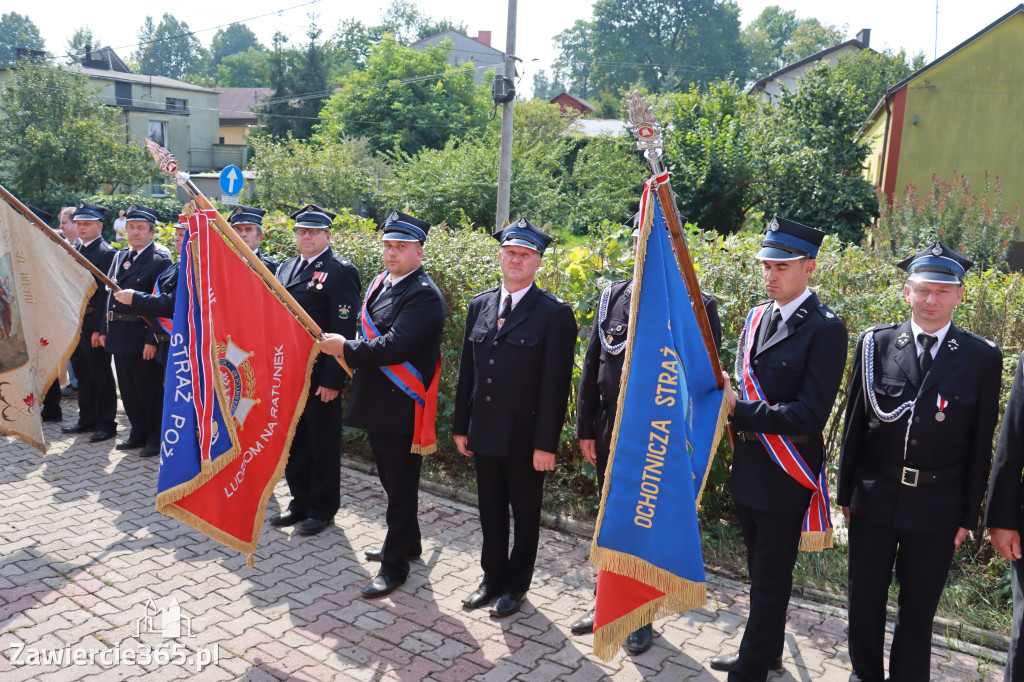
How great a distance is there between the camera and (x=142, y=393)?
7203mm

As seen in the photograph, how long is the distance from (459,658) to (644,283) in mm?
2076

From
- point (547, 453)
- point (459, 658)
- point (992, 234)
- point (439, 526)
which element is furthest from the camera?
point (992, 234)

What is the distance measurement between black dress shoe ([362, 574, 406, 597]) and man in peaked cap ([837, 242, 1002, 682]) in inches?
97.0

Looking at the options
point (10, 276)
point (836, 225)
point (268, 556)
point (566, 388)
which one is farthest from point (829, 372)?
point (836, 225)

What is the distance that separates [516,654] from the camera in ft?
13.1

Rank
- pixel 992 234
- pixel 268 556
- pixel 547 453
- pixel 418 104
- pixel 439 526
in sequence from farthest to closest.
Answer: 1. pixel 418 104
2. pixel 992 234
3. pixel 439 526
4. pixel 268 556
5. pixel 547 453

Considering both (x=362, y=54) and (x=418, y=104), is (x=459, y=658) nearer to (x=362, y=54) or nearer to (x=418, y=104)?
(x=418, y=104)

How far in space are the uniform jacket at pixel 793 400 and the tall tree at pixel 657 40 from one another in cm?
7401

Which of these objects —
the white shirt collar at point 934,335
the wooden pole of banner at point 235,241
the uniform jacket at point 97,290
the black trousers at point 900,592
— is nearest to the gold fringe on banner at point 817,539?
the black trousers at point 900,592

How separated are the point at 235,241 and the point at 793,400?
3.17m

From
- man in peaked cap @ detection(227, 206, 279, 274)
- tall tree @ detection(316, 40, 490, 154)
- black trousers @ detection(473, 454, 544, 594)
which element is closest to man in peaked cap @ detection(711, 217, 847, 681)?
black trousers @ detection(473, 454, 544, 594)

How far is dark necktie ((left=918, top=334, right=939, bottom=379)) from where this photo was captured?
3.43 metres

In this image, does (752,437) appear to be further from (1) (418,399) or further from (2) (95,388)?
(2) (95,388)

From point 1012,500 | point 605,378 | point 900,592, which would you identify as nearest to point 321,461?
point 605,378
